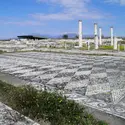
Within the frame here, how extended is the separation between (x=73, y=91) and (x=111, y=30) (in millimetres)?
16887

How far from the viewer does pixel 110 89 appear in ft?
9.96

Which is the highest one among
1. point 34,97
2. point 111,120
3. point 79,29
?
point 79,29

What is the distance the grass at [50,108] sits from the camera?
1871 millimetres

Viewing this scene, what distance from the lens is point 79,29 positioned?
1686 cm

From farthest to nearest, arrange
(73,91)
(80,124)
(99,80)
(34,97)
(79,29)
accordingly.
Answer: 1. (79,29)
2. (99,80)
3. (73,91)
4. (34,97)
5. (80,124)

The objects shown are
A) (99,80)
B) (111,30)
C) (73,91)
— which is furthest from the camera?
(111,30)

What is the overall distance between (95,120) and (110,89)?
1.19 metres

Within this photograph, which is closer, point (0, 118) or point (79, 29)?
point (0, 118)

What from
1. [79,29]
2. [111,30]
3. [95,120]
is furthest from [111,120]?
[111,30]

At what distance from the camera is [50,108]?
2.01 metres

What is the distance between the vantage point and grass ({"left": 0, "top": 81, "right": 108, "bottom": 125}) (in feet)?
6.14

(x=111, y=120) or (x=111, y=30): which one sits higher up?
(x=111, y=30)

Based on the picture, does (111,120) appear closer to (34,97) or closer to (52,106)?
(52,106)

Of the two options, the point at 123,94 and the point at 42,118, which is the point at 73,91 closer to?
the point at 123,94
